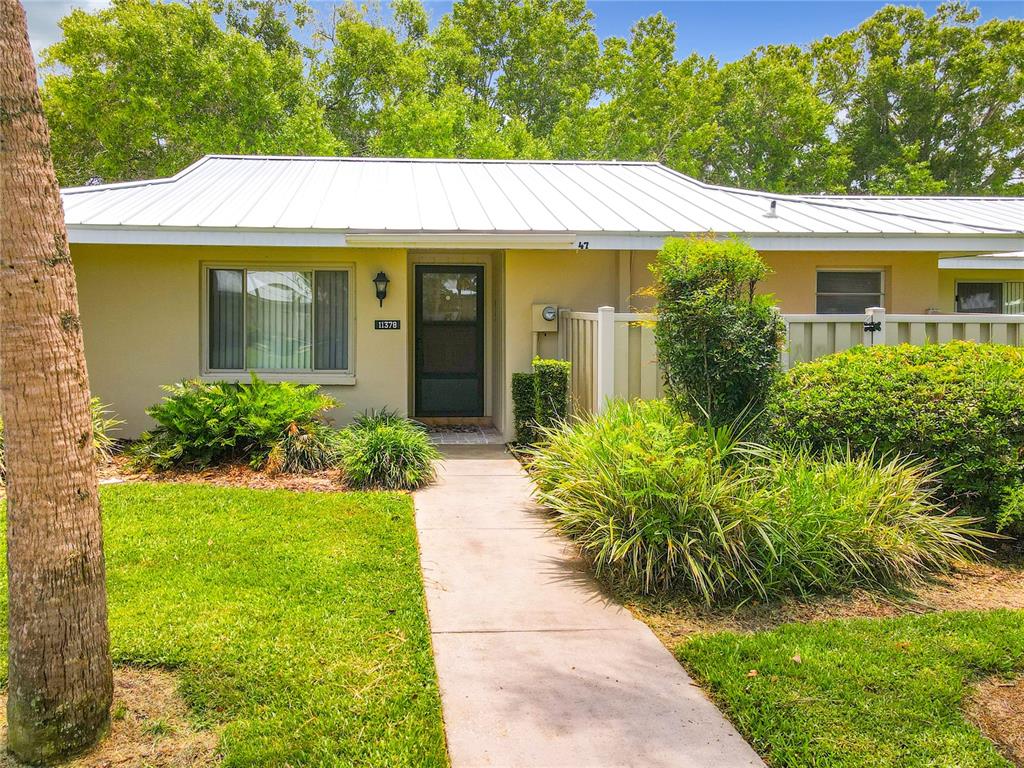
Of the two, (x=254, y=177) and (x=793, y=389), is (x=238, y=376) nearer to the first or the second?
(x=254, y=177)

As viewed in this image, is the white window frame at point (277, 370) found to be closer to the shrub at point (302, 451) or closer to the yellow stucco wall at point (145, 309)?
the yellow stucco wall at point (145, 309)

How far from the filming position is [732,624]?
177 inches

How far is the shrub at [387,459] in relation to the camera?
7492mm

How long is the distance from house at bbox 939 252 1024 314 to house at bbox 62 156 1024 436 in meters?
2.71

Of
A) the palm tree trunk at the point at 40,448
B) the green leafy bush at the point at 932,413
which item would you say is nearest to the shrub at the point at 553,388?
the green leafy bush at the point at 932,413

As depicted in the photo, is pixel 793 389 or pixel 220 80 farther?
pixel 220 80

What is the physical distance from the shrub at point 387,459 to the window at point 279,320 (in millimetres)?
2396

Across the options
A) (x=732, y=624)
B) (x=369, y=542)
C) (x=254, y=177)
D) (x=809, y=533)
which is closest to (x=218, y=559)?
(x=369, y=542)

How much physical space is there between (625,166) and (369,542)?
10310 mm

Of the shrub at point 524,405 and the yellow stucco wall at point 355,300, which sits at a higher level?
the yellow stucco wall at point 355,300

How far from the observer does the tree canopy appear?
78.0ft

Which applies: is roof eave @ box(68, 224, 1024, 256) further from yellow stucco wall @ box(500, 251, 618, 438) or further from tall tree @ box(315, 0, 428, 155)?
tall tree @ box(315, 0, 428, 155)

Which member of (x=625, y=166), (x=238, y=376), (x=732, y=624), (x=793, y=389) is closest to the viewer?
(x=732, y=624)

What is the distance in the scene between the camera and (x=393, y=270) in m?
10.0
